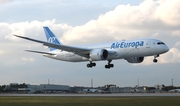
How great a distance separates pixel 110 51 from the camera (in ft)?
252

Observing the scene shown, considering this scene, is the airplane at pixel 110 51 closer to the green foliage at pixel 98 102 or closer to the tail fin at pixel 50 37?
the tail fin at pixel 50 37

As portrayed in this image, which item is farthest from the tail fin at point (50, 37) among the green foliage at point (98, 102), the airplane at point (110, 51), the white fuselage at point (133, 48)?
the green foliage at point (98, 102)

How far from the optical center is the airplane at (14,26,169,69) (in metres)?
72.0

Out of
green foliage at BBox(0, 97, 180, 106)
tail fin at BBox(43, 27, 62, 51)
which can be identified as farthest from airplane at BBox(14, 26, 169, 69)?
green foliage at BBox(0, 97, 180, 106)

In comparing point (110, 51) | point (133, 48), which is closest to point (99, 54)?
point (110, 51)

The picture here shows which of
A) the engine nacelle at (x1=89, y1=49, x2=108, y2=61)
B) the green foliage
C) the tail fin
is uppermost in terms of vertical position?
the tail fin

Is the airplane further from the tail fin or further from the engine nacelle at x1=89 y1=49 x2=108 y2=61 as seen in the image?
the tail fin

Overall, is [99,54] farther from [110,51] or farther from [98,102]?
[98,102]

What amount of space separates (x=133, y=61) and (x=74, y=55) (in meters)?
12.2

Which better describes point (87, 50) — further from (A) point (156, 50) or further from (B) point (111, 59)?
(A) point (156, 50)

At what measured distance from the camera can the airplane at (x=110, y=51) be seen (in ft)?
236

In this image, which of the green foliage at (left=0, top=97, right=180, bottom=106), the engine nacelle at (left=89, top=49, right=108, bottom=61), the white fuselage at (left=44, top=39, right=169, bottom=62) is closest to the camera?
the green foliage at (left=0, top=97, right=180, bottom=106)

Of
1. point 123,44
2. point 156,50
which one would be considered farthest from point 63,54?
point 156,50

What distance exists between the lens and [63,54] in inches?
3428
